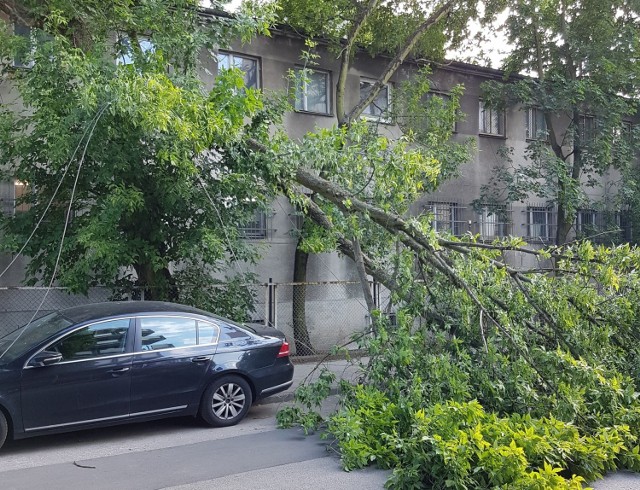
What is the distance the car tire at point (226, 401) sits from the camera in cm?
812

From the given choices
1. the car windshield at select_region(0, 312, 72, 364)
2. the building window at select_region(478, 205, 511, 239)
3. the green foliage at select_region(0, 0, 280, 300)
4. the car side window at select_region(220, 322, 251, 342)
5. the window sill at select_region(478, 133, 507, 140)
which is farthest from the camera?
the window sill at select_region(478, 133, 507, 140)

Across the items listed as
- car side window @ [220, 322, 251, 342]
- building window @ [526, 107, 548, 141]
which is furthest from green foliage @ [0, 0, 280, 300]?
building window @ [526, 107, 548, 141]

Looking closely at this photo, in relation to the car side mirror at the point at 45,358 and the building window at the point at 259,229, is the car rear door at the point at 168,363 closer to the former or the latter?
the car side mirror at the point at 45,358

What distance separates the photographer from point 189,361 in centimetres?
796

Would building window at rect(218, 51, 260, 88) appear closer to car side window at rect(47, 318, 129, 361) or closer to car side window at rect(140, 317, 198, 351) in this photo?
car side window at rect(140, 317, 198, 351)

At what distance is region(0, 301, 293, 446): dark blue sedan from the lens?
7.04 m

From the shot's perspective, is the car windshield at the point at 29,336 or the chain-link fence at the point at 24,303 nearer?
the car windshield at the point at 29,336

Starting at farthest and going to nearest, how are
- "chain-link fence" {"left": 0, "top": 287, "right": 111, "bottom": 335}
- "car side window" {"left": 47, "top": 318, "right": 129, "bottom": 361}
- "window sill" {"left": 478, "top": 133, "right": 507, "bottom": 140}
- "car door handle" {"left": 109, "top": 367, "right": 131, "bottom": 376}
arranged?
"window sill" {"left": 478, "top": 133, "right": 507, "bottom": 140} → "chain-link fence" {"left": 0, "top": 287, "right": 111, "bottom": 335} → "car door handle" {"left": 109, "top": 367, "right": 131, "bottom": 376} → "car side window" {"left": 47, "top": 318, "right": 129, "bottom": 361}

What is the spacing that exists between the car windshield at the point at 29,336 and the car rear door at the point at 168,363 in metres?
0.92

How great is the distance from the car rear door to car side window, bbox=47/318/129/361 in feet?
0.63

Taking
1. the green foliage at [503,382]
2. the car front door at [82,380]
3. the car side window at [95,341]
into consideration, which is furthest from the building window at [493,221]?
the car front door at [82,380]

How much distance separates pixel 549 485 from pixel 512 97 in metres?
14.1

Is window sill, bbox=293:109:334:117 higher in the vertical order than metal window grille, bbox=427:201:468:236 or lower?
higher

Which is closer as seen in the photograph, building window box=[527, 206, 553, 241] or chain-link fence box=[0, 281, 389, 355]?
chain-link fence box=[0, 281, 389, 355]
